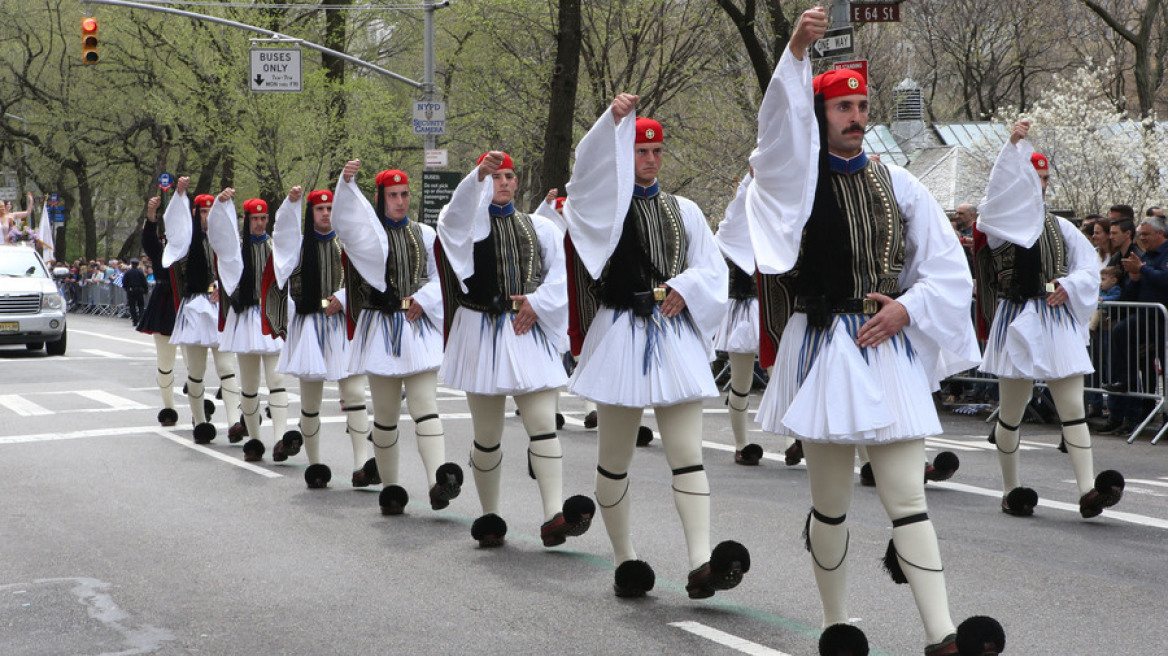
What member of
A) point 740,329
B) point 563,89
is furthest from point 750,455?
point 563,89

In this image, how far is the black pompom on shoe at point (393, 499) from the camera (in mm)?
8953

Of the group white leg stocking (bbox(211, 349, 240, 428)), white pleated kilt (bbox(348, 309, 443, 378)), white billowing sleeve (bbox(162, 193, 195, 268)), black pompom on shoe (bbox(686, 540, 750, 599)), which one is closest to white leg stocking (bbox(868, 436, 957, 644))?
black pompom on shoe (bbox(686, 540, 750, 599))

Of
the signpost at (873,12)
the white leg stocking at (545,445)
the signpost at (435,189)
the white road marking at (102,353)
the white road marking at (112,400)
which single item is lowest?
the white road marking at (112,400)

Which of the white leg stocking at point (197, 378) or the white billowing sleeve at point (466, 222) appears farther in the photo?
the white leg stocking at point (197, 378)

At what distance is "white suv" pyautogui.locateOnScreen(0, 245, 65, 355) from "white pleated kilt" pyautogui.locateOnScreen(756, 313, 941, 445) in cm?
2255

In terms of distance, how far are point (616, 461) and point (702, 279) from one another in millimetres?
950

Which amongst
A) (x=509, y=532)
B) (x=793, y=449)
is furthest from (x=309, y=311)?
(x=793, y=449)

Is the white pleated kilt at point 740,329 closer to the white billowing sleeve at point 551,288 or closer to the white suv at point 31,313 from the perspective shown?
the white billowing sleeve at point 551,288

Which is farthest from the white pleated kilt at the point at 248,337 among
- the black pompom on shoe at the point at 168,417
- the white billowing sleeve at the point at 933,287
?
the white billowing sleeve at the point at 933,287

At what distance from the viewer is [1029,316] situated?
888 cm

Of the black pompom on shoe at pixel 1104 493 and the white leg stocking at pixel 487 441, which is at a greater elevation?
the white leg stocking at pixel 487 441

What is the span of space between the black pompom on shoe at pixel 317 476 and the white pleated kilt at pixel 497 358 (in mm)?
2699

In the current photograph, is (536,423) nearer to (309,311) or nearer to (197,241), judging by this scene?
(309,311)

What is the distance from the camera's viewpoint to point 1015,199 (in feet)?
28.1
